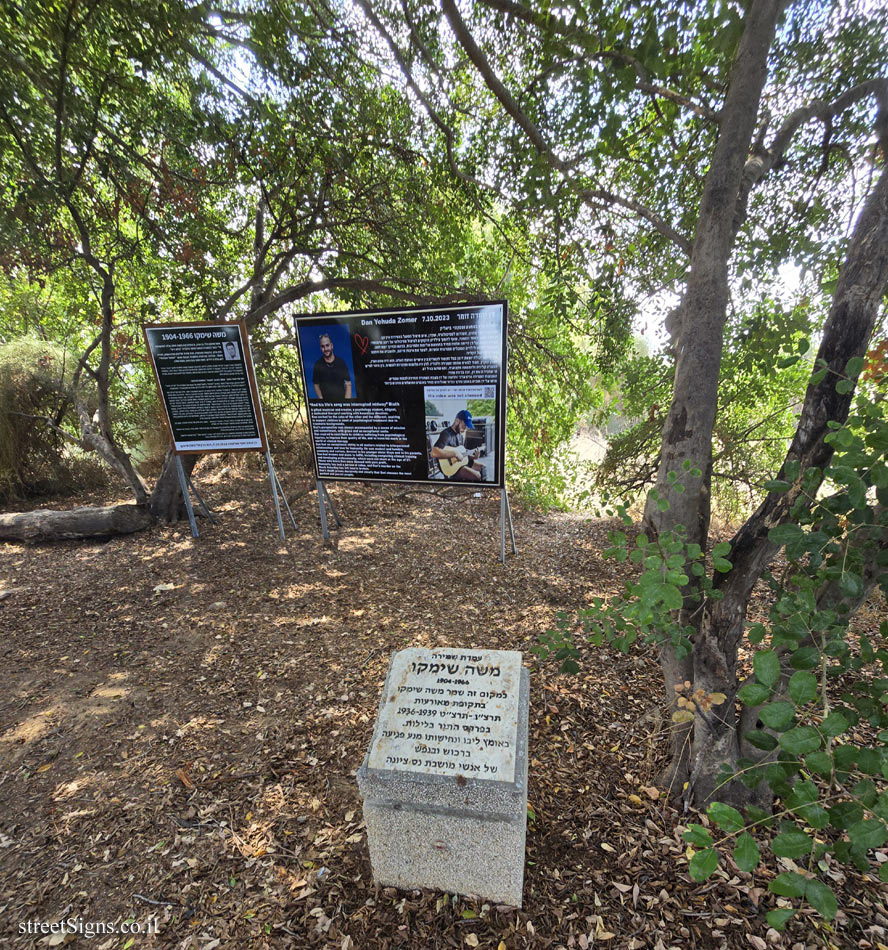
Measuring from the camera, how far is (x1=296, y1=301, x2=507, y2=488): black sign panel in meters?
4.05

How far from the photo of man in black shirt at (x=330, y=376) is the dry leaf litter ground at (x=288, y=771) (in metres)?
1.81

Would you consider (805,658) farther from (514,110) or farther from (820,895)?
(514,110)

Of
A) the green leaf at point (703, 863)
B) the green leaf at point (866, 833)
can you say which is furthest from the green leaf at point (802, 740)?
the green leaf at point (703, 863)

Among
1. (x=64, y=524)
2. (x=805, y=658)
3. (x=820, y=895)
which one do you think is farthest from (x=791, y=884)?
(x=64, y=524)

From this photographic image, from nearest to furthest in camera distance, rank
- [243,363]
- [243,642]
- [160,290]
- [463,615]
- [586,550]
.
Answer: [243,642], [463,615], [243,363], [586,550], [160,290]

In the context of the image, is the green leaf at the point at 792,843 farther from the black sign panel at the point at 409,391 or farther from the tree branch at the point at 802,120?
the black sign panel at the point at 409,391

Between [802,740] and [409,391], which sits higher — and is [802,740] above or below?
below

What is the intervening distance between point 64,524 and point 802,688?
6.92 meters

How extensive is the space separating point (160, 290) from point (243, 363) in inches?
108

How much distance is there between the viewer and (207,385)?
517cm

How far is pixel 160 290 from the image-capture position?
6520 mm

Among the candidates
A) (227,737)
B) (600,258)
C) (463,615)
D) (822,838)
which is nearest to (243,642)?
(227,737)

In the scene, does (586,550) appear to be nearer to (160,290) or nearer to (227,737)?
(227,737)

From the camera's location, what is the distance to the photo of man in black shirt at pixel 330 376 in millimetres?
4578
